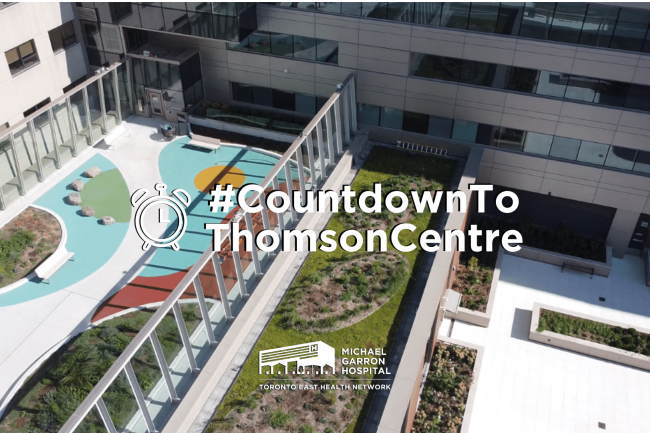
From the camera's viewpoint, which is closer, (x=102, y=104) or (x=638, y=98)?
(x=638, y=98)

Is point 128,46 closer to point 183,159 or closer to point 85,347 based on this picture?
point 183,159

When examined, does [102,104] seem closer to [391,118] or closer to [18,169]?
[18,169]

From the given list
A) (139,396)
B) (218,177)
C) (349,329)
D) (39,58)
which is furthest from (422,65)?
(139,396)

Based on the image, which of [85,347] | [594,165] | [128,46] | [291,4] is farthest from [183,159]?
[594,165]

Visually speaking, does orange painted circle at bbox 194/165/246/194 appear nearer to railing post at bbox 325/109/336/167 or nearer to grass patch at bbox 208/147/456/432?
railing post at bbox 325/109/336/167

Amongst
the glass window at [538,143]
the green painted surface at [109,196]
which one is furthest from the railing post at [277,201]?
the glass window at [538,143]

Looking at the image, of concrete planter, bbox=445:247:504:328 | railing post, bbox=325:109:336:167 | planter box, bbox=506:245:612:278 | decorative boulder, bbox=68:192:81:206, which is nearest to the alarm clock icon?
decorative boulder, bbox=68:192:81:206

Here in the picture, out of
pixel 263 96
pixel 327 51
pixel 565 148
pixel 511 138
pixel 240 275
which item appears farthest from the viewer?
pixel 263 96
